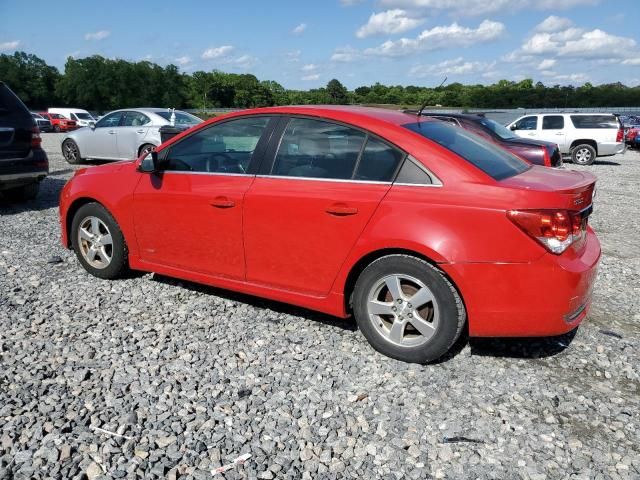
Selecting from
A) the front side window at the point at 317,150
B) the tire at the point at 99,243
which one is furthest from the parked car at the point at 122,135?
the front side window at the point at 317,150

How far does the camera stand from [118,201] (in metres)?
4.70

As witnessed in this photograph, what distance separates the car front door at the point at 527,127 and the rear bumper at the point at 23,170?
16180 millimetres

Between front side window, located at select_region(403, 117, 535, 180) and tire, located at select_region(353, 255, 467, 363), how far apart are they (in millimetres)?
760

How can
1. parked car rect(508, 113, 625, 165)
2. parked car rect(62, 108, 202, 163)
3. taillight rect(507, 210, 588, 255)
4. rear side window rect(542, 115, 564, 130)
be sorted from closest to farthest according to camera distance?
taillight rect(507, 210, 588, 255)
parked car rect(62, 108, 202, 163)
parked car rect(508, 113, 625, 165)
rear side window rect(542, 115, 564, 130)

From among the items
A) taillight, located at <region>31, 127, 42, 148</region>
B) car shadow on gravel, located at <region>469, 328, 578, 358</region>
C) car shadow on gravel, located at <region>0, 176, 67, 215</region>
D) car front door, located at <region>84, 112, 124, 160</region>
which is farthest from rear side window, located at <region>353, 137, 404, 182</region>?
car front door, located at <region>84, 112, 124, 160</region>

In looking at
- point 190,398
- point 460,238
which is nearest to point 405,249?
point 460,238

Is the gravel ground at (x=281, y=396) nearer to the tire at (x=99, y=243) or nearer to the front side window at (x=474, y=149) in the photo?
the tire at (x=99, y=243)

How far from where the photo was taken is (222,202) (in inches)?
159

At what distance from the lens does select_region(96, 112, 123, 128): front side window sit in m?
13.8

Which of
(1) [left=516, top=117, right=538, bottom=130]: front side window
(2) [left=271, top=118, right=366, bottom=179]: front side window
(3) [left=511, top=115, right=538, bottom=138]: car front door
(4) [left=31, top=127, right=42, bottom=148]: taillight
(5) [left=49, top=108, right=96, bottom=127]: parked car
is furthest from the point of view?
(5) [left=49, top=108, right=96, bottom=127]: parked car

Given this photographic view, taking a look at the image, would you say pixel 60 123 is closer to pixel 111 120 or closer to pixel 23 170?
pixel 111 120

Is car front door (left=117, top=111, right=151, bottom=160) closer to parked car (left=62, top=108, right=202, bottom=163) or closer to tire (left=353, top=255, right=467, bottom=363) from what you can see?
parked car (left=62, top=108, right=202, bottom=163)

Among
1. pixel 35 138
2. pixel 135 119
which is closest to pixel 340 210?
pixel 35 138

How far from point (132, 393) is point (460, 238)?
2112 millimetres
